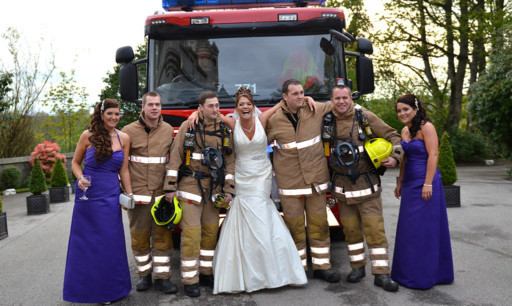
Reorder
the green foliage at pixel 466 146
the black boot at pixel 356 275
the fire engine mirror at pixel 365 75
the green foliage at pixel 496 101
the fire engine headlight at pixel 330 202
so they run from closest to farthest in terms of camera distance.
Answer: the black boot at pixel 356 275, the fire engine headlight at pixel 330 202, the fire engine mirror at pixel 365 75, the green foliage at pixel 496 101, the green foliage at pixel 466 146

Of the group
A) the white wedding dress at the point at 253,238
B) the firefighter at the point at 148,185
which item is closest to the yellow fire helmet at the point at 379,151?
the white wedding dress at the point at 253,238

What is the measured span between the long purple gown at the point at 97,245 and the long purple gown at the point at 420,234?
2.73 meters

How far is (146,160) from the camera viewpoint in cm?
470

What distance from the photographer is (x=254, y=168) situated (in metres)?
4.82

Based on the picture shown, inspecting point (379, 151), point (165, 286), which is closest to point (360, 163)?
point (379, 151)

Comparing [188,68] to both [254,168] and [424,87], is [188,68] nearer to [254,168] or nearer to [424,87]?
[254,168]

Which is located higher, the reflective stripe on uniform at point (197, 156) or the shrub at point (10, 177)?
the reflective stripe on uniform at point (197, 156)

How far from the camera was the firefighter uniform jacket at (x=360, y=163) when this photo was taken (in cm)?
472

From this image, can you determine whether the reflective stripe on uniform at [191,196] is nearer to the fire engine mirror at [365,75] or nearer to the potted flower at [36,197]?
the fire engine mirror at [365,75]

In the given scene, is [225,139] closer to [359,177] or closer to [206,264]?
[206,264]

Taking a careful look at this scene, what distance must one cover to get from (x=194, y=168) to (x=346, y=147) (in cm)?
156

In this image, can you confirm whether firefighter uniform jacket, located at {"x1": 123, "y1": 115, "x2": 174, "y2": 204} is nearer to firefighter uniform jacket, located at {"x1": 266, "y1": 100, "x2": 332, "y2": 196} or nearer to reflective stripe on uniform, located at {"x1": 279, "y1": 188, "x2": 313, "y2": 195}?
firefighter uniform jacket, located at {"x1": 266, "y1": 100, "x2": 332, "y2": 196}

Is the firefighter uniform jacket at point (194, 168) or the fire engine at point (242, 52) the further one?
the fire engine at point (242, 52)

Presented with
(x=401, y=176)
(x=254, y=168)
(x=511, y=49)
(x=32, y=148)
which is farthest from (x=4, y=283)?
(x=32, y=148)
